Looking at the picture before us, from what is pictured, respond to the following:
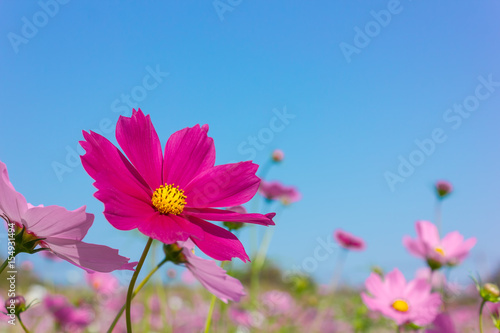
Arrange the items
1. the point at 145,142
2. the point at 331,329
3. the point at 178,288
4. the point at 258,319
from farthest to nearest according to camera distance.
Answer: the point at 178,288 → the point at 331,329 → the point at 258,319 → the point at 145,142

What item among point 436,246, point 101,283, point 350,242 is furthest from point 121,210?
point 350,242

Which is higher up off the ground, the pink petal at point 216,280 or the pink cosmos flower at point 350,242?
the pink petal at point 216,280

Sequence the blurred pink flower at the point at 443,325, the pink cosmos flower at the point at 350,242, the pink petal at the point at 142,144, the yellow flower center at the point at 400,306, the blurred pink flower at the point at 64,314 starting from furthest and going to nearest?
the pink cosmos flower at the point at 350,242 → the blurred pink flower at the point at 64,314 → the yellow flower center at the point at 400,306 → the blurred pink flower at the point at 443,325 → the pink petal at the point at 142,144

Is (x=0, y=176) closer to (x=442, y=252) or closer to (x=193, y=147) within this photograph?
(x=193, y=147)

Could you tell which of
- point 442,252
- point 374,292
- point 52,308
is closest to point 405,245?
point 442,252

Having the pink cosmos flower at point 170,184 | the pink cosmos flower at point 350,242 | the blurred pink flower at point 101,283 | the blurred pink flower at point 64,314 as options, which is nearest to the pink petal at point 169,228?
the pink cosmos flower at point 170,184

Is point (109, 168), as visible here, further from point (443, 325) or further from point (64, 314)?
point (64, 314)

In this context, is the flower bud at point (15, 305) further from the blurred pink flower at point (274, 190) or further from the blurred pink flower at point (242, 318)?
the blurred pink flower at point (274, 190)
